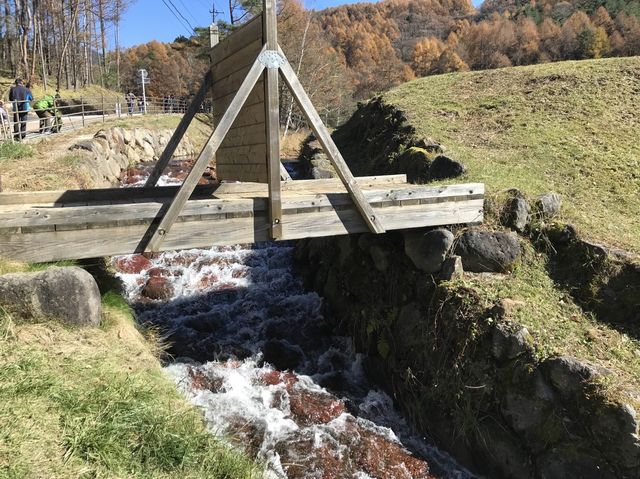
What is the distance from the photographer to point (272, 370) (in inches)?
249

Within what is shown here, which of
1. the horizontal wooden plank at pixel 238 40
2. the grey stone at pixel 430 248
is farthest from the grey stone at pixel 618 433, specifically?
the horizontal wooden plank at pixel 238 40

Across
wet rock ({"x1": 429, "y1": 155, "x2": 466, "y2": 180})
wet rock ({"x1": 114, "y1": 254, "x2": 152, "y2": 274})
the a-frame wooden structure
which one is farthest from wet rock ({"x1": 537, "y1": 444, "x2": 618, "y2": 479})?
wet rock ({"x1": 114, "y1": 254, "x2": 152, "y2": 274})

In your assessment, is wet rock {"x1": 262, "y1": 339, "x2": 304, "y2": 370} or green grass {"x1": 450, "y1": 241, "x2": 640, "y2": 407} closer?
green grass {"x1": 450, "y1": 241, "x2": 640, "y2": 407}

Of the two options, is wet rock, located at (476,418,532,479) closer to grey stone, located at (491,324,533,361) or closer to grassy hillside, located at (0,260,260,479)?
grey stone, located at (491,324,533,361)

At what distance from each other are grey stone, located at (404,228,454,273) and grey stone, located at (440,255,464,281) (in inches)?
4.5

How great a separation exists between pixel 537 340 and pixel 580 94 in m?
10.3

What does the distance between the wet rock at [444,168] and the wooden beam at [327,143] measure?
302 centimetres

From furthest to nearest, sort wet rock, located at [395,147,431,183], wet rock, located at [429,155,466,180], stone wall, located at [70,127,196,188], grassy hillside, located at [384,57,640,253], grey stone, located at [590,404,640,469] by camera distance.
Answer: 1. stone wall, located at [70,127,196,188]
2. wet rock, located at [395,147,431,183]
3. wet rock, located at [429,155,466,180]
4. grassy hillside, located at [384,57,640,253]
5. grey stone, located at [590,404,640,469]

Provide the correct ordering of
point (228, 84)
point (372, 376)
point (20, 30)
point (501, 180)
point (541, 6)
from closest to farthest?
1. point (228, 84)
2. point (372, 376)
3. point (501, 180)
4. point (20, 30)
5. point (541, 6)

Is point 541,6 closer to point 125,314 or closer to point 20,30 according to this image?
point 20,30

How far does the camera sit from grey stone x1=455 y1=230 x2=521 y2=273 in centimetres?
571

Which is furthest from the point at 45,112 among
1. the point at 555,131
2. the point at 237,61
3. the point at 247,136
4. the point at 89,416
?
the point at 89,416

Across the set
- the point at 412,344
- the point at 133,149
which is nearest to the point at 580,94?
the point at 412,344

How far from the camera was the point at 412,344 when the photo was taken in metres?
5.75
